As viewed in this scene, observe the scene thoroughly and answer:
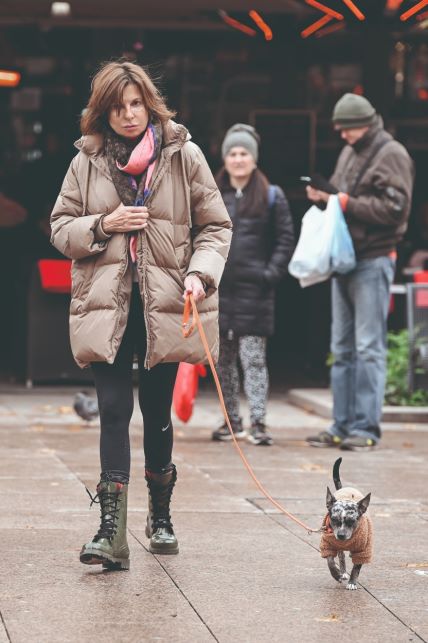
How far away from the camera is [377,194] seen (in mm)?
9141

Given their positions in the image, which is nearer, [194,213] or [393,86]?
[194,213]

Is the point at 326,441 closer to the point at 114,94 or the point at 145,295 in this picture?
the point at 145,295

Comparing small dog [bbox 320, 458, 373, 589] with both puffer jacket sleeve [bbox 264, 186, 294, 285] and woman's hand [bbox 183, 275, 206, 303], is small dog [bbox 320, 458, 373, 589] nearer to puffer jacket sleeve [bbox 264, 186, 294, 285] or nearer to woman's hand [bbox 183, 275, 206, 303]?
woman's hand [bbox 183, 275, 206, 303]

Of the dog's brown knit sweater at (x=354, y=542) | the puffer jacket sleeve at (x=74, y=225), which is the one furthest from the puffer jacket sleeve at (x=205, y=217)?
the dog's brown knit sweater at (x=354, y=542)

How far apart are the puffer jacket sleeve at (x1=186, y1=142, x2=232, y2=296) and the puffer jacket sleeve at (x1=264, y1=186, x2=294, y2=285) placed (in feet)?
12.0

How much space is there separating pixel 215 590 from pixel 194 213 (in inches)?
57.7

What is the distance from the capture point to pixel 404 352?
1130 centimetres

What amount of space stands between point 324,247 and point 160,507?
3530 mm

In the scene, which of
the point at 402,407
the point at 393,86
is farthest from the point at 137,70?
the point at 393,86

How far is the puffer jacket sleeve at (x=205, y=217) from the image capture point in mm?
5668

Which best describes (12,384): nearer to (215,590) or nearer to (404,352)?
(404,352)

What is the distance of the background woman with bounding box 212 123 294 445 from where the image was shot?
9.37 metres

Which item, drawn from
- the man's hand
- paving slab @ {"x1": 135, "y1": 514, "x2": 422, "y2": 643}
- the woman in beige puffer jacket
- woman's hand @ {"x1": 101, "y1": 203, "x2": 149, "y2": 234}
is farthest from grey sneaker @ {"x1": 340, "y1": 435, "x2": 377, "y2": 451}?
woman's hand @ {"x1": 101, "y1": 203, "x2": 149, "y2": 234}

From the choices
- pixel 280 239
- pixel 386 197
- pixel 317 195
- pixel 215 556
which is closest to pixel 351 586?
pixel 215 556
